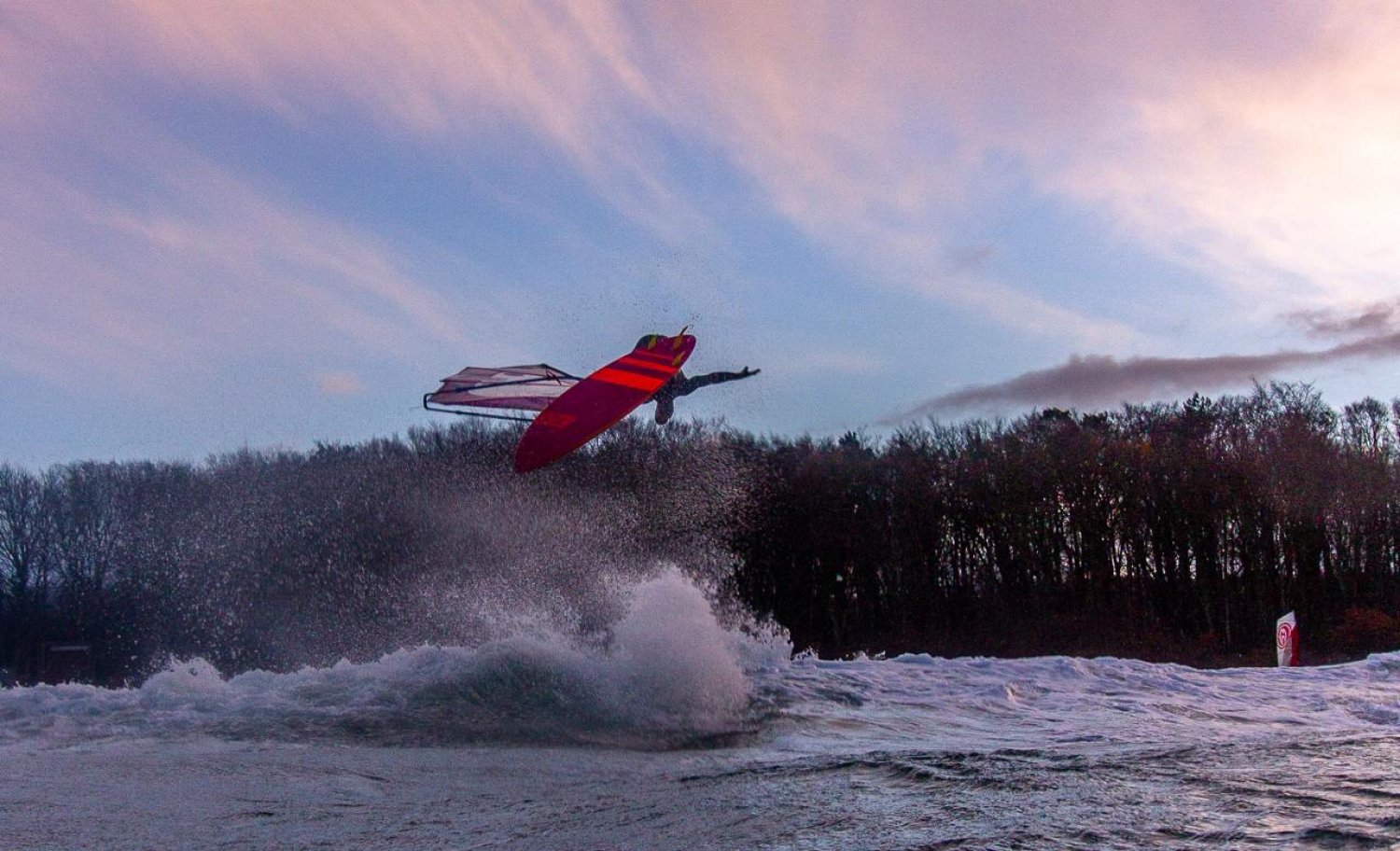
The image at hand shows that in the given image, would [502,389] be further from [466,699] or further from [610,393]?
[466,699]

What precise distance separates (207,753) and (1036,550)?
1372 inches

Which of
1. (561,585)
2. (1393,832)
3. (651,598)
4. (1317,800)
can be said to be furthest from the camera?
(561,585)

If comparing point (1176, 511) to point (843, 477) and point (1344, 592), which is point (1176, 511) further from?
point (843, 477)

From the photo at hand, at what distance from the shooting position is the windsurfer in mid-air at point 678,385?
11.0 m

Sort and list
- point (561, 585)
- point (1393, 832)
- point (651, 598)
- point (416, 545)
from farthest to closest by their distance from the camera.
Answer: point (416, 545)
point (561, 585)
point (651, 598)
point (1393, 832)

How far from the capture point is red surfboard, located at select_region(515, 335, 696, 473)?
11.0m

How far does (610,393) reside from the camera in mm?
10953

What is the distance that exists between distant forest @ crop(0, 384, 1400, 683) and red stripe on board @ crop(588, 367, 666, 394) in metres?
18.0

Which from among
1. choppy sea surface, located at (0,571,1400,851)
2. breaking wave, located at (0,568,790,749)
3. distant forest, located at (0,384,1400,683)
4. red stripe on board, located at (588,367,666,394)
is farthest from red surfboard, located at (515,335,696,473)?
distant forest, located at (0,384,1400,683)

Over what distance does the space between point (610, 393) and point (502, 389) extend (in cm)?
116

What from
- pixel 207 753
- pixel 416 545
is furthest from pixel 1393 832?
pixel 416 545

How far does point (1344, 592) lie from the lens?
36.7m

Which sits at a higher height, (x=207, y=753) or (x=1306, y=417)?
(x=1306, y=417)

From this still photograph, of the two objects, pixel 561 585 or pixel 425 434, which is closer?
pixel 561 585
